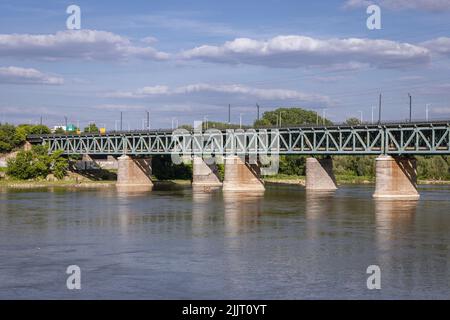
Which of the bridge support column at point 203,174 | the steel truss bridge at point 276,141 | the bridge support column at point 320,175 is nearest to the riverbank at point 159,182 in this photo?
the steel truss bridge at point 276,141

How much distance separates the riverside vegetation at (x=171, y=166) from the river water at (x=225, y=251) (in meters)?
64.0

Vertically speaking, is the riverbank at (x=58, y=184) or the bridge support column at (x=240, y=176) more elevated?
the bridge support column at (x=240, y=176)

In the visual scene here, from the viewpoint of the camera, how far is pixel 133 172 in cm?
14188

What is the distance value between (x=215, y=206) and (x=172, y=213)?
408 inches

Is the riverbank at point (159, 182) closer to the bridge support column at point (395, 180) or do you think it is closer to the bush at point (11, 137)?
the bush at point (11, 137)

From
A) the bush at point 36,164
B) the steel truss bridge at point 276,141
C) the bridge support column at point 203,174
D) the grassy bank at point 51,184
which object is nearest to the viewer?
the steel truss bridge at point 276,141

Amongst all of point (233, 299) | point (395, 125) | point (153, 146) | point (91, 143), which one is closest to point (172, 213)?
point (395, 125)

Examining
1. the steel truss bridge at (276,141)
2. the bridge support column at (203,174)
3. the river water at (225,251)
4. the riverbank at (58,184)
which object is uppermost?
the steel truss bridge at (276,141)

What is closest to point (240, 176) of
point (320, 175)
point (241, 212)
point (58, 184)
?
point (320, 175)

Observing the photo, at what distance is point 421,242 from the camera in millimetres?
51188

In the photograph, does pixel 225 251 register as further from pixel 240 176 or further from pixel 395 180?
pixel 240 176

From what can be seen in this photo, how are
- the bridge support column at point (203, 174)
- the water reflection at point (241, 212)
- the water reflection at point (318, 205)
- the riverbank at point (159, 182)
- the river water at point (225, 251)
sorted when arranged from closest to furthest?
the river water at point (225, 251) → the water reflection at point (241, 212) → the water reflection at point (318, 205) → the riverbank at point (159, 182) → the bridge support column at point (203, 174)

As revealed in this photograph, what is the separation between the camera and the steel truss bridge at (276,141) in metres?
97.1
